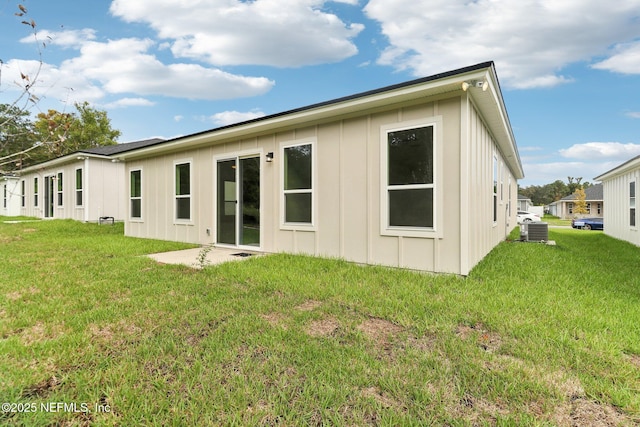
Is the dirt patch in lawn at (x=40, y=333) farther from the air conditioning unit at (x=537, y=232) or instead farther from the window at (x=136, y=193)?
the air conditioning unit at (x=537, y=232)

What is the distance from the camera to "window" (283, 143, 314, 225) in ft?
19.1

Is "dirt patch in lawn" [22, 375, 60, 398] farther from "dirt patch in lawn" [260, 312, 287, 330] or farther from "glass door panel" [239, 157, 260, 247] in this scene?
"glass door panel" [239, 157, 260, 247]

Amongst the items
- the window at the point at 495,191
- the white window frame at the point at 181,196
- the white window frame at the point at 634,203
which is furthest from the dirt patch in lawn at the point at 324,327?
the white window frame at the point at 634,203

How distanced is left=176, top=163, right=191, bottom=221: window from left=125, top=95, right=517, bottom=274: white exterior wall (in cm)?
40

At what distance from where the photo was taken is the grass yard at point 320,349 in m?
1.67

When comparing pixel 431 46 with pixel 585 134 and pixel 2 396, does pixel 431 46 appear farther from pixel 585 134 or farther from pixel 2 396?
pixel 585 134

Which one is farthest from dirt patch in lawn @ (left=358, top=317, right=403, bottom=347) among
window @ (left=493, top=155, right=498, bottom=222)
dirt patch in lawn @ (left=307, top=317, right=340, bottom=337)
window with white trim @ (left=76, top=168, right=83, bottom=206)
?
window with white trim @ (left=76, top=168, right=83, bottom=206)

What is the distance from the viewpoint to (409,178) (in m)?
4.70

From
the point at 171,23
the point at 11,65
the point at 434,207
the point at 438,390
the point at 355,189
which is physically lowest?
the point at 438,390

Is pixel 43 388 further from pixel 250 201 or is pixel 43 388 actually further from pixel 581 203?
pixel 581 203

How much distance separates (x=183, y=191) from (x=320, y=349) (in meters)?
7.05

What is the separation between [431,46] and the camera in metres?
8.45

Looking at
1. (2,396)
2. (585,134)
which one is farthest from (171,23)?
(585,134)

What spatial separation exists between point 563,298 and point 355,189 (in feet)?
10.0
